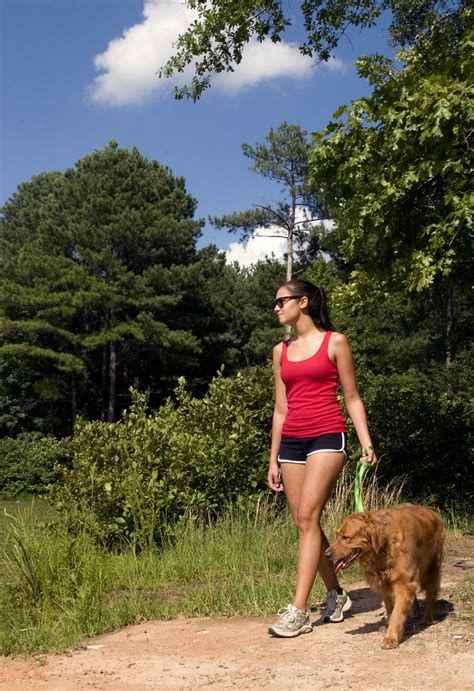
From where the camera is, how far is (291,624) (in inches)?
181

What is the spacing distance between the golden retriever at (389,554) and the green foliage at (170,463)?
3118 millimetres

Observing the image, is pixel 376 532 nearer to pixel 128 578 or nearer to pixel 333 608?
pixel 333 608

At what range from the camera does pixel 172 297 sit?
35094mm

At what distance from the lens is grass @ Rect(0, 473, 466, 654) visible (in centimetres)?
547

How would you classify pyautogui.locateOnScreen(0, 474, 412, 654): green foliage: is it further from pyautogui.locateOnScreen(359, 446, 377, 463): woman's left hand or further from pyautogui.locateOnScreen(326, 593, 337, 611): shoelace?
pyautogui.locateOnScreen(359, 446, 377, 463): woman's left hand

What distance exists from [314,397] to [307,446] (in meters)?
0.30

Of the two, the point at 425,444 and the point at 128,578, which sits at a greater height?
the point at 425,444

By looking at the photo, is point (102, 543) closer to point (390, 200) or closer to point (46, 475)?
point (390, 200)

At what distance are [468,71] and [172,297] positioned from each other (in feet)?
88.8

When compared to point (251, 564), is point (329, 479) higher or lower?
higher

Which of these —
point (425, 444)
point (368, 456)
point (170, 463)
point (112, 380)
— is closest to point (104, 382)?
point (112, 380)

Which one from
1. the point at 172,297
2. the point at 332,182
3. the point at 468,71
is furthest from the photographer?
the point at 172,297

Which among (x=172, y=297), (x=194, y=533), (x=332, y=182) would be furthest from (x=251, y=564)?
(x=172, y=297)

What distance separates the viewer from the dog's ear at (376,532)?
430cm
